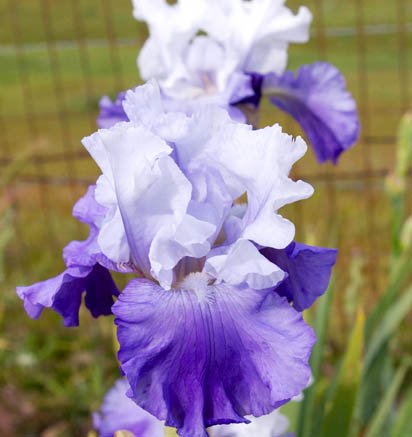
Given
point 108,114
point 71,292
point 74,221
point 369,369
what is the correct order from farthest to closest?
point 74,221
point 369,369
point 108,114
point 71,292

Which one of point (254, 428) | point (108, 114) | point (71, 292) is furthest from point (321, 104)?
point (71, 292)

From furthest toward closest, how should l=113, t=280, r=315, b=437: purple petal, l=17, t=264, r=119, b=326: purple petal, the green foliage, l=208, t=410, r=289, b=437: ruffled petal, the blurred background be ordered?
the blurred background
the green foliage
l=208, t=410, r=289, b=437: ruffled petal
l=17, t=264, r=119, b=326: purple petal
l=113, t=280, r=315, b=437: purple petal

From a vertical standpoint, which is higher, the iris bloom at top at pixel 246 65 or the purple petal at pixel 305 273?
the iris bloom at top at pixel 246 65

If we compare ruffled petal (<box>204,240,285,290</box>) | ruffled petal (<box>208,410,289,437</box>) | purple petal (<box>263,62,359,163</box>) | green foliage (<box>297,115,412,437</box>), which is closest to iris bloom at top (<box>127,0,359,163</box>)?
purple petal (<box>263,62,359,163</box>)

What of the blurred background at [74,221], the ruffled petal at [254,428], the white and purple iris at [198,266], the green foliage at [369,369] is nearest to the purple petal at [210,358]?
the white and purple iris at [198,266]

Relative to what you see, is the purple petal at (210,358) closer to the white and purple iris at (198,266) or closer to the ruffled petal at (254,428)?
the white and purple iris at (198,266)

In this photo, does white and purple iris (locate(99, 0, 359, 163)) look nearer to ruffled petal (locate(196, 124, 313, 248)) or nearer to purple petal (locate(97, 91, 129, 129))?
purple petal (locate(97, 91, 129, 129))

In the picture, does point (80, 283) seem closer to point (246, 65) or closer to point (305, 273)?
point (305, 273)

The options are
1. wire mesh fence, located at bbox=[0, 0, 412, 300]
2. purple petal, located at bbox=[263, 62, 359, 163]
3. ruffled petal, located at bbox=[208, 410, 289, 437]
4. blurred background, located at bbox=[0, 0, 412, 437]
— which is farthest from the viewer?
wire mesh fence, located at bbox=[0, 0, 412, 300]
